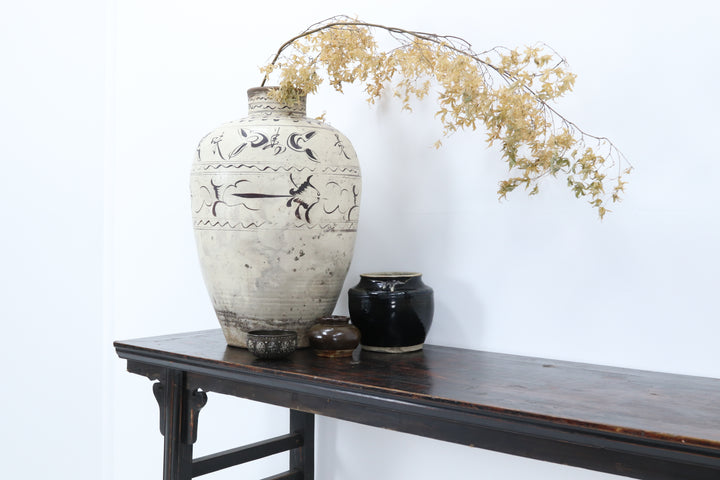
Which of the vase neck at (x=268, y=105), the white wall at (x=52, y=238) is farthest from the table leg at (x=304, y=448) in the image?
the white wall at (x=52, y=238)

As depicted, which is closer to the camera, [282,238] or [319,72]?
[282,238]

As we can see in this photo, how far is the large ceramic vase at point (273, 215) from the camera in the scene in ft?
3.89

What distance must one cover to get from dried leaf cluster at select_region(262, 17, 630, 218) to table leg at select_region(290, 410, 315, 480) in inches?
28.0

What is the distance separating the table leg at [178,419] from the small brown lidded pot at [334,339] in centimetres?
24

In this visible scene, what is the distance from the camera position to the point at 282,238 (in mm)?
1191

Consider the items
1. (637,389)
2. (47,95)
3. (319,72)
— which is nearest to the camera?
(637,389)

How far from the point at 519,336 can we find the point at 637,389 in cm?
32

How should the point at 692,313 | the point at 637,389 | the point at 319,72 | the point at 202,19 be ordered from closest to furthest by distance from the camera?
the point at 637,389
the point at 692,313
the point at 319,72
the point at 202,19

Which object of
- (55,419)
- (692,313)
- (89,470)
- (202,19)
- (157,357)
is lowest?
(89,470)

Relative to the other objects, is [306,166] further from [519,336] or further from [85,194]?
[85,194]

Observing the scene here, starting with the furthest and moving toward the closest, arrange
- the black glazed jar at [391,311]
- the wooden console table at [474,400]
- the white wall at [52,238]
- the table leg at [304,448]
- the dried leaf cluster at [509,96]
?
1. the white wall at [52,238]
2. the table leg at [304,448]
3. the black glazed jar at [391,311]
4. the dried leaf cluster at [509,96]
5. the wooden console table at [474,400]

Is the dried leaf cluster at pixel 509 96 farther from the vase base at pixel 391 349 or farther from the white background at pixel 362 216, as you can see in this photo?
the vase base at pixel 391 349

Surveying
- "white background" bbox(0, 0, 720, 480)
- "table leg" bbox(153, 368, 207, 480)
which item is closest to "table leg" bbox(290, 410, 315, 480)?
"white background" bbox(0, 0, 720, 480)

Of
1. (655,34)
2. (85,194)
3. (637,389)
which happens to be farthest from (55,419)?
(655,34)
